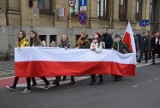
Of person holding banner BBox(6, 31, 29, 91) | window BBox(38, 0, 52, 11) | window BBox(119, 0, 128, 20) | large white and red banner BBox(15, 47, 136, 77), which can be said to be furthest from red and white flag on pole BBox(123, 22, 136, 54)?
window BBox(119, 0, 128, 20)

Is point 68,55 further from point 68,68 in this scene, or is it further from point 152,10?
point 152,10

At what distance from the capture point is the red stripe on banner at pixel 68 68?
8.46 m

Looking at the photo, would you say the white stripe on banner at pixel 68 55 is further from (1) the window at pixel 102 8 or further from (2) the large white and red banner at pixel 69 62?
(1) the window at pixel 102 8

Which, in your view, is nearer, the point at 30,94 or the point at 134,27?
the point at 30,94

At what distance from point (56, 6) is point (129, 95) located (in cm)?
1312

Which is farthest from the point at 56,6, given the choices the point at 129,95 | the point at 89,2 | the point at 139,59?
the point at 129,95

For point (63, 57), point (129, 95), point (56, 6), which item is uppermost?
point (56, 6)

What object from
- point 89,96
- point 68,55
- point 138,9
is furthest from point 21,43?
point 138,9

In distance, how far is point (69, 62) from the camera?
921 cm

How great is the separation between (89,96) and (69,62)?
158cm

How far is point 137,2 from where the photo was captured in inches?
1231

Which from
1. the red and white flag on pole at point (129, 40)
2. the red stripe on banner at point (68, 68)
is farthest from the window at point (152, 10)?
the red stripe on banner at point (68, 68)

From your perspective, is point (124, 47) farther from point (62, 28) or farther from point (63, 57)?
point (62, 28)

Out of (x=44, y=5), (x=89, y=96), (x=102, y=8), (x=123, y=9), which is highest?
(x=123, y=9)
